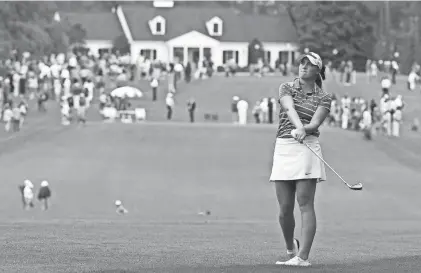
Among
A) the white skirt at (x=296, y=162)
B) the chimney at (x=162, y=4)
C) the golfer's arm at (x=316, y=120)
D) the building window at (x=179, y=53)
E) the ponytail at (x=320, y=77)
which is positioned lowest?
the building window at (x=179, y=53)

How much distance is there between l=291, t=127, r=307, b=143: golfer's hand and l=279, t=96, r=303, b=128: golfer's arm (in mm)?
47

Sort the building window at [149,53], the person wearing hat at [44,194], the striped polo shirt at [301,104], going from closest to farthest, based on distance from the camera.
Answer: the striped polo shirt at [301,104]
the person wearing hat at [44,194]
the building window at [149,53]

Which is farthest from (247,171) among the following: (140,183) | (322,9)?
(322,9)

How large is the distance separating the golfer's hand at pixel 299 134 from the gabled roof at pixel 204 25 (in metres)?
106

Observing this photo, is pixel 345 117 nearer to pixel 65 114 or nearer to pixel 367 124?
pixel 367 124

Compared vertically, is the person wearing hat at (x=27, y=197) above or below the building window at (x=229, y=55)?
below

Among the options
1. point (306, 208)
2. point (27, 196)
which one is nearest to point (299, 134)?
point (306, 208)

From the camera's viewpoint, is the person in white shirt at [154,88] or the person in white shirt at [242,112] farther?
the person in white shirt at [154,88]

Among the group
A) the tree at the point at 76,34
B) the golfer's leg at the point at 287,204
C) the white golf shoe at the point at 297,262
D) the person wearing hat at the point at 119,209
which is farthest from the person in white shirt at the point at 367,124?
the tree at the point at 76,34

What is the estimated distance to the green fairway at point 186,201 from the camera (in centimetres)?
1184

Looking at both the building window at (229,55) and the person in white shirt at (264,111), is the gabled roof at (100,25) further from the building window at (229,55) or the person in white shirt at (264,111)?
the person in white shirt at (264,111)

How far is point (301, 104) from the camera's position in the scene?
11.2 metres

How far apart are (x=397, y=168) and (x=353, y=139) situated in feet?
22.5


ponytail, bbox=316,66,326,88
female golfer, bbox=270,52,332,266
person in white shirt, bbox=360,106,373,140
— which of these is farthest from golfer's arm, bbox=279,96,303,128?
person in white shirt, bbox=360,106,373,140
